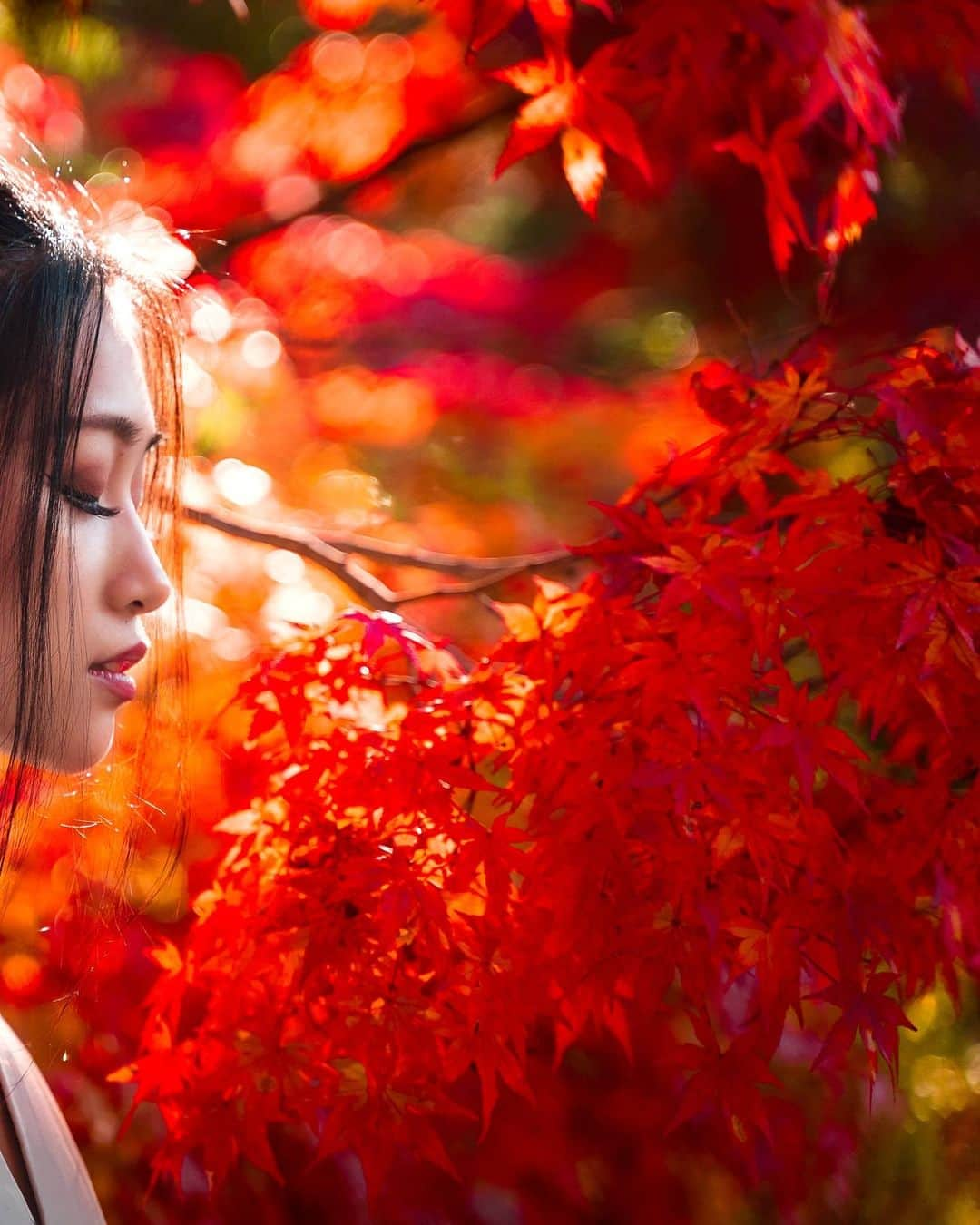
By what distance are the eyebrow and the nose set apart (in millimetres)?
63

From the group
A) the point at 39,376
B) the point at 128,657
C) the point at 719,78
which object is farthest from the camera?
the point at 719,78

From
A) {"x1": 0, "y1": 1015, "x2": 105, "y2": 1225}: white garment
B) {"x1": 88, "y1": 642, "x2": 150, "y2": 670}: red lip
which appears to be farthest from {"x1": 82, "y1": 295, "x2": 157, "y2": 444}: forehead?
{"x1": 0, "y1": 1015, "x2": 105, "y2": 1225}: white garment

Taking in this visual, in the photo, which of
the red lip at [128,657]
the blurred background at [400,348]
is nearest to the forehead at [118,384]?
the red lip at [128,657]

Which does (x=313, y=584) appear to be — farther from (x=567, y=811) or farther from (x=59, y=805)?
(x=567, y=811)

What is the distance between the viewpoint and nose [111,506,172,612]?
1166 mm

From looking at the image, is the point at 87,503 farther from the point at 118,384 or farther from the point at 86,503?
the point at 118,384

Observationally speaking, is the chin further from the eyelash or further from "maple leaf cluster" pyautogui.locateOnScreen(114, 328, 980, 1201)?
"maple leaf cluster" pyautogui.locateOnScreen(114, 328, 980, 1201)

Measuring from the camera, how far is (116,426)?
114cm

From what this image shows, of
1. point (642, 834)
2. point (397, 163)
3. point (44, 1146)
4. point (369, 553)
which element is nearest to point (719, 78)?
point (397, 163)

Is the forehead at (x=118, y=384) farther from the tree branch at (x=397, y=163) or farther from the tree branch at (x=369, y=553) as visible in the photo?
the tree branch at (x=397, y=163)

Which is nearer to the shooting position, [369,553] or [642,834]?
[642,834]

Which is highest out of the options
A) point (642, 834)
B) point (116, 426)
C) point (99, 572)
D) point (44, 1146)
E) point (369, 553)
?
point (369, 553)

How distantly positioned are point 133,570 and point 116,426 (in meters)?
0.12

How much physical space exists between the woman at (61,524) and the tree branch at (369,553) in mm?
652
